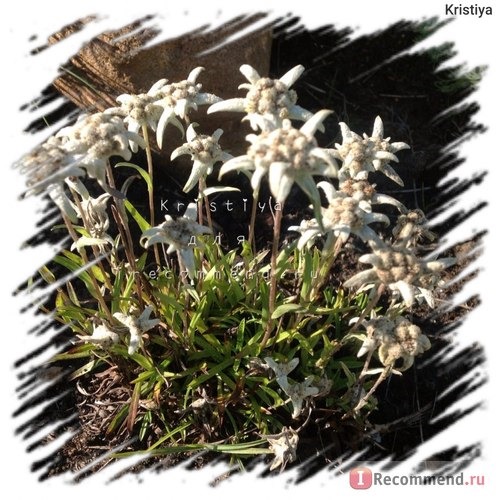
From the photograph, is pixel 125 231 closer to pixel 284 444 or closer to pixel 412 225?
pixel 284 444

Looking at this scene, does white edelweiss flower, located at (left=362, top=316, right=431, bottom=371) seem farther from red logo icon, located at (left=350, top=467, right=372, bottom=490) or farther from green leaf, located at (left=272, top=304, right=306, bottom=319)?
red logo icon, located at (left=350, top=467, right=372, bottom=490)

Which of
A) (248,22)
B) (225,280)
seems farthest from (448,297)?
(248,22)

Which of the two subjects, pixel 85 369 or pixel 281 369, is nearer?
pixel 281 369

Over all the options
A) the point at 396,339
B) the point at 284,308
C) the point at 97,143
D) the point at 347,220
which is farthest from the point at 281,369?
the point at 97,143

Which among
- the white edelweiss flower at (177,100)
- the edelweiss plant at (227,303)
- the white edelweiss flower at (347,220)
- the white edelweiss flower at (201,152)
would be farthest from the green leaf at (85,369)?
the white edelweiss flower at (347,220)

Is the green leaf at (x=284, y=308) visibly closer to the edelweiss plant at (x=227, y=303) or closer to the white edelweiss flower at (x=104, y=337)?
the edelweiss plant at (x=227, y=303)

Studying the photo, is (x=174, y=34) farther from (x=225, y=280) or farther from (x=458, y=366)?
(x=458, y=366)

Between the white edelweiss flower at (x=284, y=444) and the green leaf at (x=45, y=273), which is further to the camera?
the green leaf at (x=45, y=273)
